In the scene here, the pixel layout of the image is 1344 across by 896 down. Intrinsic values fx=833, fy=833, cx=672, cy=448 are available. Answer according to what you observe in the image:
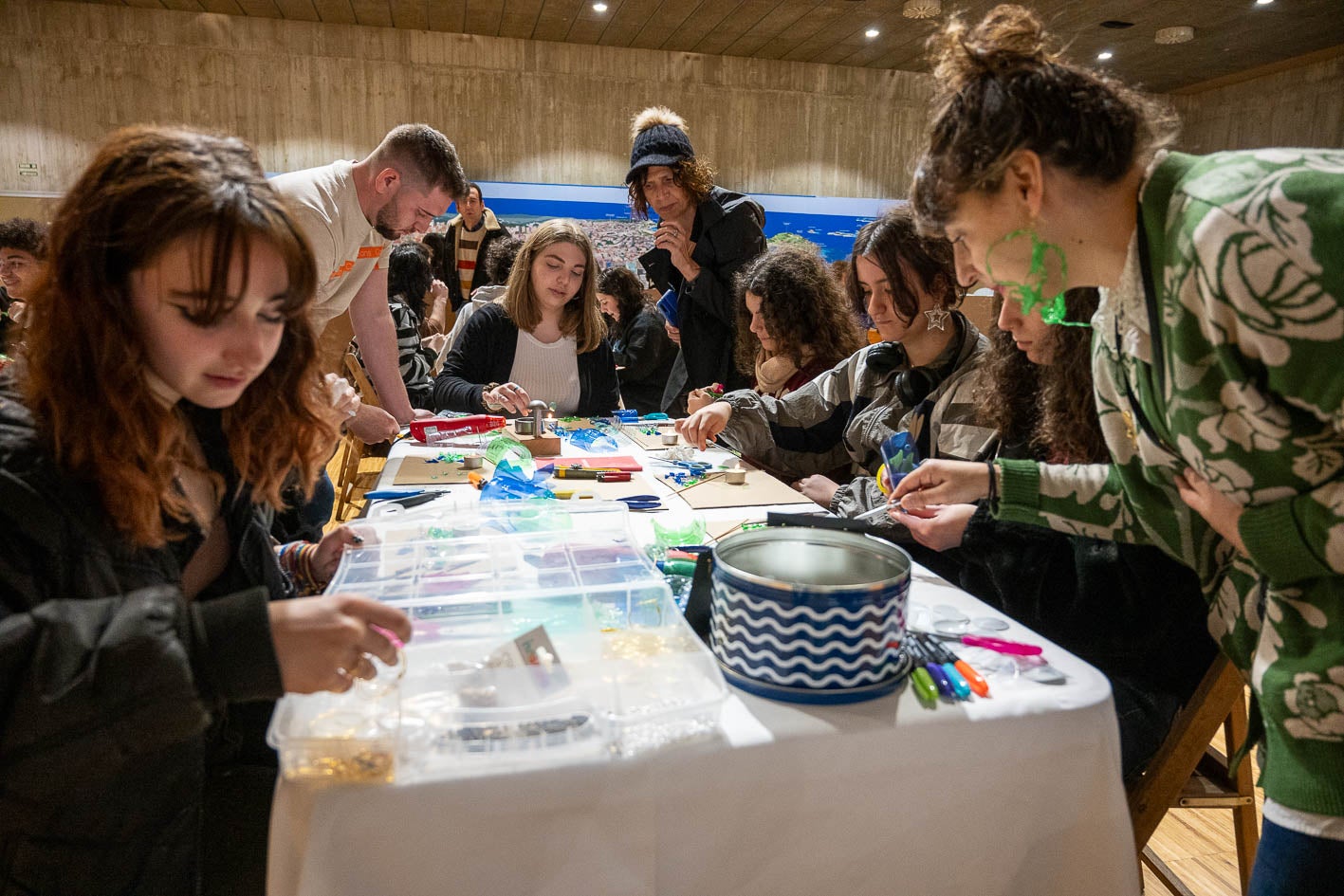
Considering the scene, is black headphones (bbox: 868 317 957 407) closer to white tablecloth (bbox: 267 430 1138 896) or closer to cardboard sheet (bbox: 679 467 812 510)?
cardboard sheet (bbox: 679 467 812 510)

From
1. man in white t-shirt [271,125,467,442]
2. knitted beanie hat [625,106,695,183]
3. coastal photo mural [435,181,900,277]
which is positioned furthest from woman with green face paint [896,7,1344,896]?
coastal photo mural [435,181,900,277]

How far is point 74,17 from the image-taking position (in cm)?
613

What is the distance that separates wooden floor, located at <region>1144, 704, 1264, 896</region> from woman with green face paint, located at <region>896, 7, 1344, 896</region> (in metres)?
1.06

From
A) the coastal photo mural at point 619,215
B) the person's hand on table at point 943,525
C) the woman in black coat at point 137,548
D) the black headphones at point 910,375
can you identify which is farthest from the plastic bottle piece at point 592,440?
the coastal photo mural at point 619,215

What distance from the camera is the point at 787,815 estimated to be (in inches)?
33.4

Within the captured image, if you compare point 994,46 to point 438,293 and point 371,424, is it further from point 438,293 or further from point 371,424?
point 438,293

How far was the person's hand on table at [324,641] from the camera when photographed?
0.74 meters

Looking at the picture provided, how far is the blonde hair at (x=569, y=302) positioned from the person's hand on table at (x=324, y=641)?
100 inches

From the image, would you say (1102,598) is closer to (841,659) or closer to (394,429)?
(841,659)

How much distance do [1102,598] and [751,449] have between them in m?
1.19

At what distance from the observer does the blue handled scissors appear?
1.70 meters

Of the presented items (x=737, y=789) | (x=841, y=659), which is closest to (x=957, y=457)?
(x=841, y=659)

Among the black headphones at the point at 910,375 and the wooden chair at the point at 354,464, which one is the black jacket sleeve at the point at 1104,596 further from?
the wooden chair at the point at 354,464

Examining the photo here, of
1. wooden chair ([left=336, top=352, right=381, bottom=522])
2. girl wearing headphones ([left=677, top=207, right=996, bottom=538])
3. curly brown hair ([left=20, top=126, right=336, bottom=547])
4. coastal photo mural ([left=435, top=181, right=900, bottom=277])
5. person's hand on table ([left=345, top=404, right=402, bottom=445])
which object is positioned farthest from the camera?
coastal photo mural ([left=435, top=181, right=900, bottom=277])
